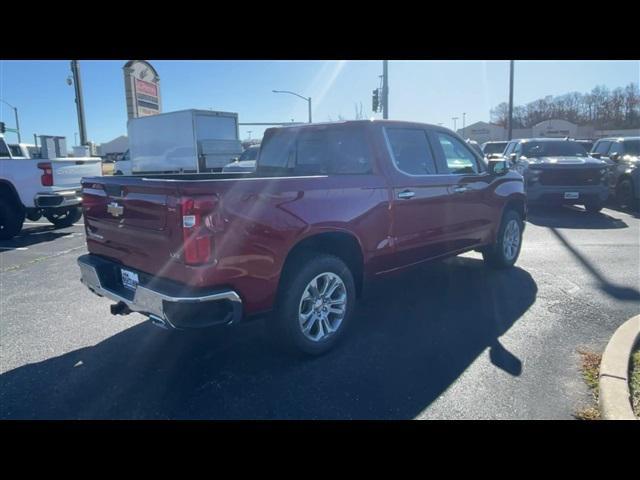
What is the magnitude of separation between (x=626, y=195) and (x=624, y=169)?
72 cm

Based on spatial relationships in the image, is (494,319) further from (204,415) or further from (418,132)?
(204,415)

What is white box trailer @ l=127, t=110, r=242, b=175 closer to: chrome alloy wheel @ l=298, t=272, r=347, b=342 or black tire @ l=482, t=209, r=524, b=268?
black tire @ l=482, t=209, r=524, b=268

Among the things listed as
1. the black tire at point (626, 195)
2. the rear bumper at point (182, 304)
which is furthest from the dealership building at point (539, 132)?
the rear bumper at point (182, 304)

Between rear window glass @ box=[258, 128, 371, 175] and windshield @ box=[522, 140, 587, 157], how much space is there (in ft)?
31.0

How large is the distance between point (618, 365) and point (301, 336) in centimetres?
238

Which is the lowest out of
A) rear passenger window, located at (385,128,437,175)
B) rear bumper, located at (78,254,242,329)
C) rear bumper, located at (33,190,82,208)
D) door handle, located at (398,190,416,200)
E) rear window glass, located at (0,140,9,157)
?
rear bumper, located at (78,254,242,329)

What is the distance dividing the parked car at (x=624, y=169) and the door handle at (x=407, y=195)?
404 inches

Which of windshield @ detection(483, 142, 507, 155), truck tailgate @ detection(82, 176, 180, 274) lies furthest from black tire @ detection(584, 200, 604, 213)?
truck tailgate @ detection(82, 176, 180, 274)

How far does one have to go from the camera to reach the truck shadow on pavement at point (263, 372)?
3064 millimetres

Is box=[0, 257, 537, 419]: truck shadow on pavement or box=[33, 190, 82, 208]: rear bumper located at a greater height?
box=[33, 190, 82, 208]: rear bumper

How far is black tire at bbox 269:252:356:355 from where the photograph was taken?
11.5 feet

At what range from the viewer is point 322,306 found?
384cm

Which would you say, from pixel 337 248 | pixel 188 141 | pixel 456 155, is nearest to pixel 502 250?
pixel 456 155
